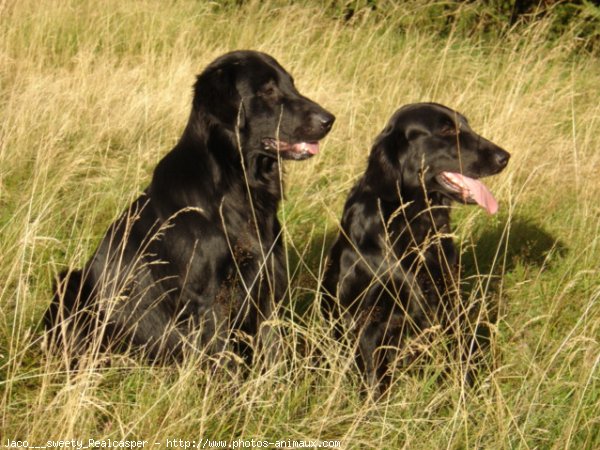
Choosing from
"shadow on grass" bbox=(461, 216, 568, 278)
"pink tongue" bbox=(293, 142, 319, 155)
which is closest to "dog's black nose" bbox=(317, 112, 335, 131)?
"pink tongue" bbox=(293, 142, 319, 155)

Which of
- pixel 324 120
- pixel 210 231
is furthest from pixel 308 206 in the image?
pixel 210 231

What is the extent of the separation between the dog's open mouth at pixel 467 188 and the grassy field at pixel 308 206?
104mm

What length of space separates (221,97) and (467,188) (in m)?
1.01

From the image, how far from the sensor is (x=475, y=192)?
3.36m

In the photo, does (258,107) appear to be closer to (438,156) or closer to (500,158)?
(438,156)

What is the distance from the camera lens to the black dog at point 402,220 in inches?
130

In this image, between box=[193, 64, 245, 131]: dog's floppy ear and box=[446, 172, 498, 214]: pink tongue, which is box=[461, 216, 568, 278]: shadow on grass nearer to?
box=[446, 172, 498, 214]: pink tongue

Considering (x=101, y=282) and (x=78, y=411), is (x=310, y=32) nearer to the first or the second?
(x=101, y=282)

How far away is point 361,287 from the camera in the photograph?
333cm

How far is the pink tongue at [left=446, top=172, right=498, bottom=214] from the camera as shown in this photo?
3342 mm

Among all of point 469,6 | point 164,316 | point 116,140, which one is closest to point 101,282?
point 164,316

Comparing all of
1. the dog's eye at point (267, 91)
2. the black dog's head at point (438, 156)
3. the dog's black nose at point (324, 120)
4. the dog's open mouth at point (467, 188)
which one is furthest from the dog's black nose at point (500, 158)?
the dog's eye at point (267, 91)

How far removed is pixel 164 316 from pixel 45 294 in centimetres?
63

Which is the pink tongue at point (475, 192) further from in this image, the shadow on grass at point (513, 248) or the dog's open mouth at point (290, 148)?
the shadow on grass at point (513, 248)
